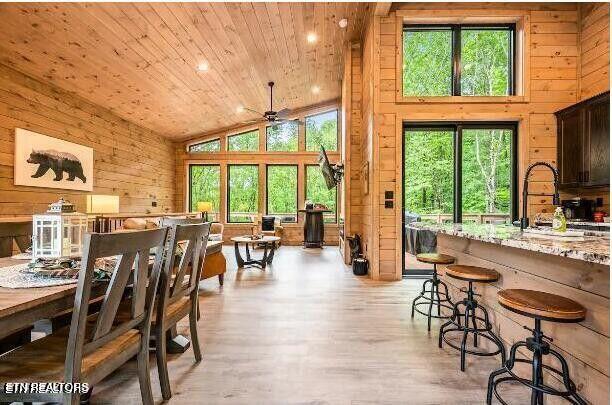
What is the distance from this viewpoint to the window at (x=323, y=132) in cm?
934

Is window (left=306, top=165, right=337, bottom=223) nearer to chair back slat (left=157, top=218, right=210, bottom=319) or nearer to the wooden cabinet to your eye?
the wooden cabinet

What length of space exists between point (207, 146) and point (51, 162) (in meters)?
4.87

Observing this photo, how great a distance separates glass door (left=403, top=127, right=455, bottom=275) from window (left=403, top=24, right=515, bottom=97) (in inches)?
25.6

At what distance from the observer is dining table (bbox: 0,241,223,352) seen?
3.47ft

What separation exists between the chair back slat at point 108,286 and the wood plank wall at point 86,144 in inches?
167

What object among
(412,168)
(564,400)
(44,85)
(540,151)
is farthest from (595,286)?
(44,85)

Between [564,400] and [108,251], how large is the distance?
231 centimetres

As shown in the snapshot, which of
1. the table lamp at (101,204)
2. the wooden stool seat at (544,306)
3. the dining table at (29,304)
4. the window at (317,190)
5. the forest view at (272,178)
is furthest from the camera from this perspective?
the forest view at (272,178)

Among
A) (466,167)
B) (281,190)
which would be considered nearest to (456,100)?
(466,167)

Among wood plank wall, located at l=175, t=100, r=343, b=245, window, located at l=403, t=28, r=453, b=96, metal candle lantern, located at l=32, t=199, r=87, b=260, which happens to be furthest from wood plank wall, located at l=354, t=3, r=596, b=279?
wood plank wall, located at l=175, t=100, r=343, b=245

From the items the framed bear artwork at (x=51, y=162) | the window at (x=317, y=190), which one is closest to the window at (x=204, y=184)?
the window at (x=317, y=190)

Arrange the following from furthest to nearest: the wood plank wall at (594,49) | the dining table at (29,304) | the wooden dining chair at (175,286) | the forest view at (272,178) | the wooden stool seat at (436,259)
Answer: the forest view at (272,178)
the wood plank wall at (594,49)
the wooden stool seat at (436,259)
the wooden dining chair at (175,286)
the dining table at (29,304)

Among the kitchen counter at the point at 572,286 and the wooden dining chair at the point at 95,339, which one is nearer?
the wooden dining chair at the point at 95,339

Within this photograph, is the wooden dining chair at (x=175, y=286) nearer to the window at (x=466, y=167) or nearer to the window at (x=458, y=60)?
the window at (x=466, y=167)
